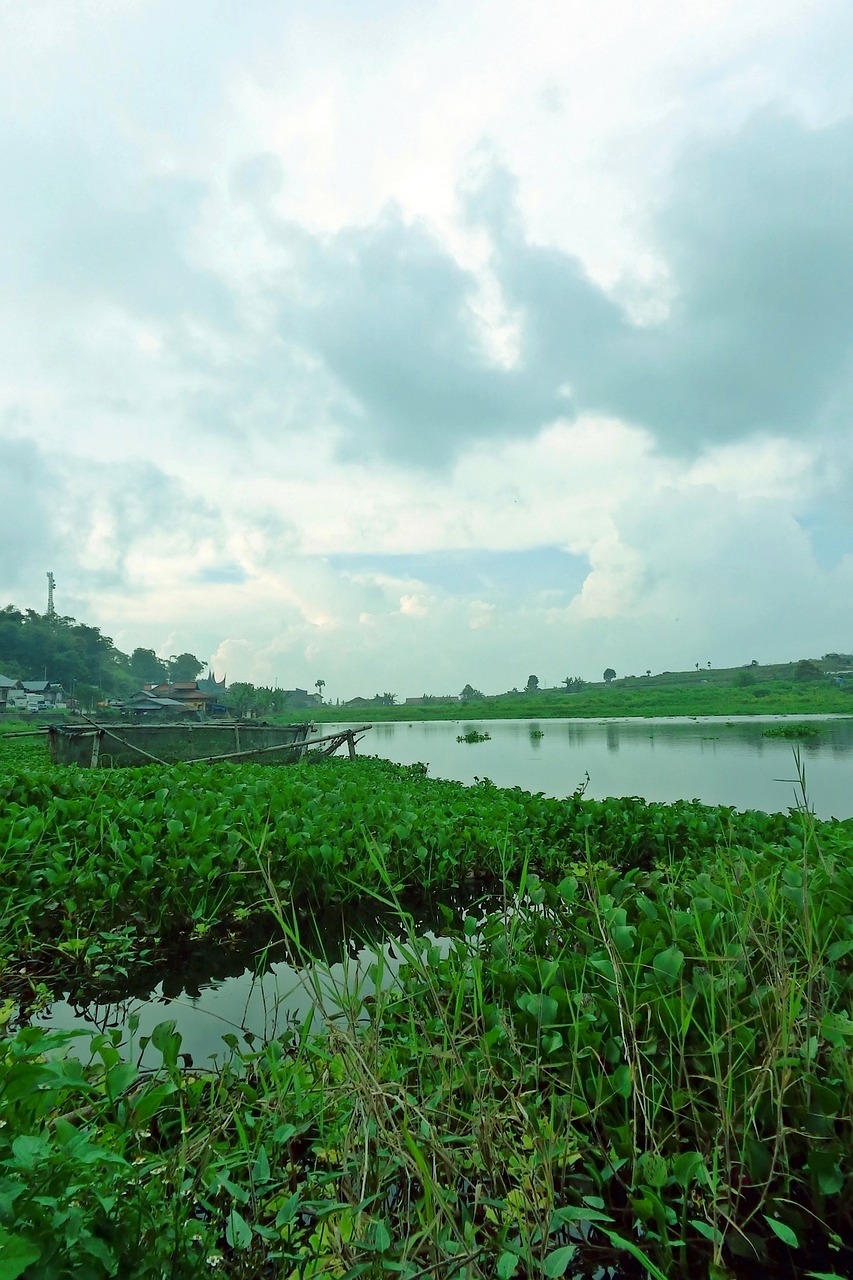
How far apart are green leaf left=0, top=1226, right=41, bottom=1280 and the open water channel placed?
1.06m

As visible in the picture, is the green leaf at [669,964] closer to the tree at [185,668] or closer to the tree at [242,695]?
the tree at [242,695]

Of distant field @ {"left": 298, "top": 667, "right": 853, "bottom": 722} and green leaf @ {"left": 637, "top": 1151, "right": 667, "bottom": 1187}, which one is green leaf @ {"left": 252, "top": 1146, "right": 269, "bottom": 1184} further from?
distant field @ {"left": 298, "top": 667, "right": 853, "bottom": 722}

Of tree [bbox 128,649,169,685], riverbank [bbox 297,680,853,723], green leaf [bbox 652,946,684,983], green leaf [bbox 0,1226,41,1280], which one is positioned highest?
tree [bbox 128,649,169,685]

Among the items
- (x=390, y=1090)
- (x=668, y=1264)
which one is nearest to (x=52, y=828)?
(x=390, y=1090)

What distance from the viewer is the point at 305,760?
56.1ft

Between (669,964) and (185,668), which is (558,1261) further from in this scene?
(185,668)

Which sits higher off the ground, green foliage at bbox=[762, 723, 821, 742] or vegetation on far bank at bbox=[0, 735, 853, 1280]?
vegetation on far bank at bbox=[0, 735, 853, 1280]

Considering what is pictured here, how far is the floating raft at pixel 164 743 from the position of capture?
13594 mm

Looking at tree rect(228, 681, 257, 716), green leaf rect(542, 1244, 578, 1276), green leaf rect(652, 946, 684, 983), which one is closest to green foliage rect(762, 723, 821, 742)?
green leaf rect(652, 946, 684, 983)

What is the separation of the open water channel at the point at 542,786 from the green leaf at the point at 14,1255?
106 centimetres

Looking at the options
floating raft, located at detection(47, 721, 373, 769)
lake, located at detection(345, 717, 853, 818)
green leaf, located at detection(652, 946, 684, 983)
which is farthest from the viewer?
lake, located at detection(345, 717, 853, 818)

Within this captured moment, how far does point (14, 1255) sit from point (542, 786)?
16699mm

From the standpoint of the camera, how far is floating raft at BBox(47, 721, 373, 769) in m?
13.6

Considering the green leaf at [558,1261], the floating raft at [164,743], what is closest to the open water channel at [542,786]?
the green leaf at [558,1261]
